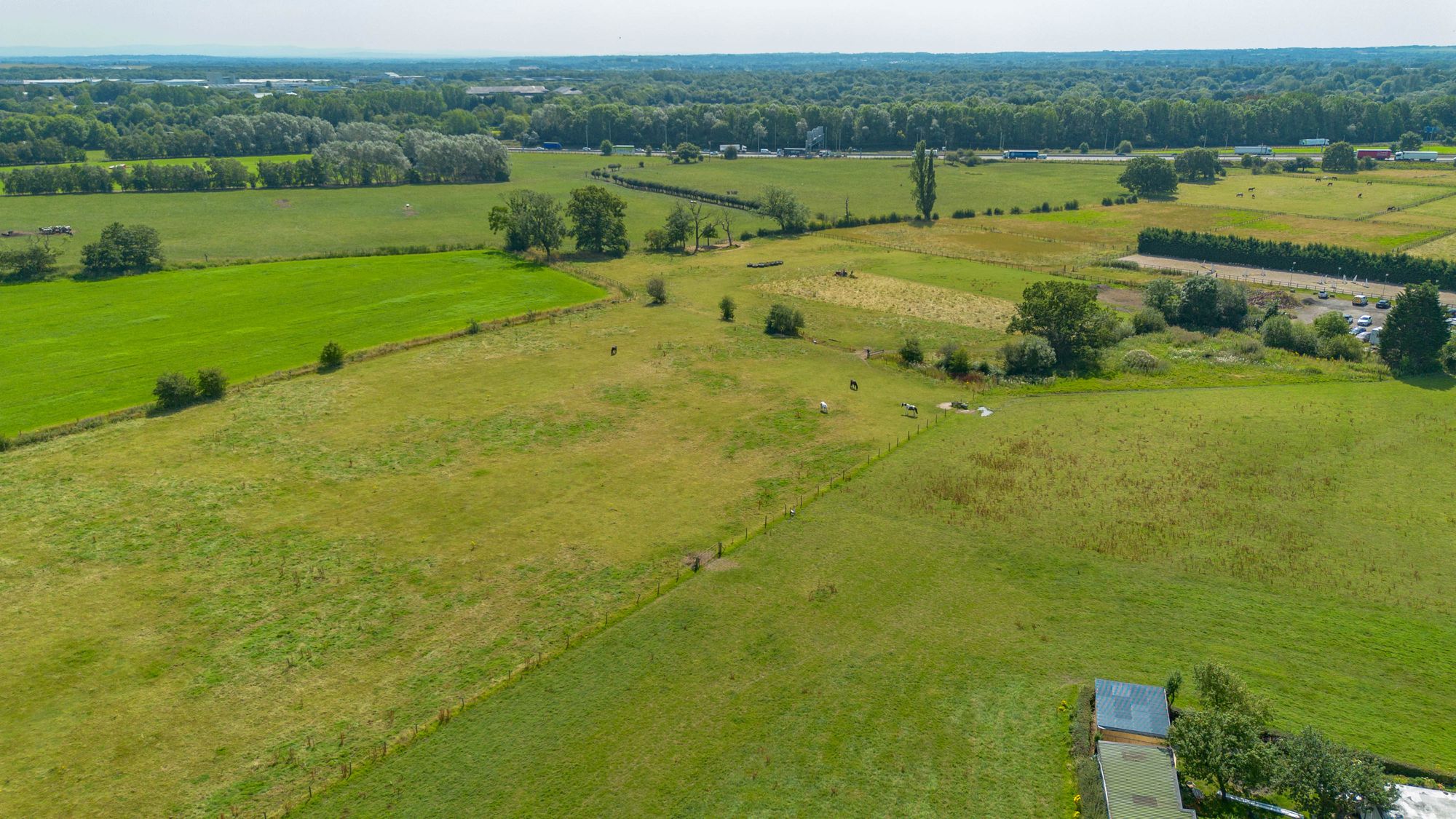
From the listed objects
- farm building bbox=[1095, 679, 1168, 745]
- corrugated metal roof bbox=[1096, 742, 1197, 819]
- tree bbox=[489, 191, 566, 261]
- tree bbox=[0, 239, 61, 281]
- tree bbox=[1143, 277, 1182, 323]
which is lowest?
corrugated metal roof bbox=[1096, 742, 1197, 819]

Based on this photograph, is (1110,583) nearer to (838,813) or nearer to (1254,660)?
(1254,660)

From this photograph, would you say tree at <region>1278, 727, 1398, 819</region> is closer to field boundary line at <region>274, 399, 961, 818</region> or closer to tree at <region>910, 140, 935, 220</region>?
field boundary line at <region>274, 399, 961, 818</region>

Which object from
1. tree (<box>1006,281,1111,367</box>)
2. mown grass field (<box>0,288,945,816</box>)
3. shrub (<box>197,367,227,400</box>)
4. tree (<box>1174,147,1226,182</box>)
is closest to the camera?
mown grass field (<box>0,288,945,816</box>)

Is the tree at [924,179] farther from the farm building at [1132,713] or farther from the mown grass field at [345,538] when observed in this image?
the farm building at [1132,713]

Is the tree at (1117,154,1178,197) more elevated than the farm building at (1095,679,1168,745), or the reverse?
the tree at (1117,154,1178,197)

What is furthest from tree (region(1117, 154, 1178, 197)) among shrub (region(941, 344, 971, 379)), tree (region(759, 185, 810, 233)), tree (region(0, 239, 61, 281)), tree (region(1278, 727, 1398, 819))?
tree (region(0, 239, 61, 281))

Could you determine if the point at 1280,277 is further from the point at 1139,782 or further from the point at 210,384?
the point at 210,384

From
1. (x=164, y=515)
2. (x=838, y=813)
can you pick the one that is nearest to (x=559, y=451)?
(x=164, y=515)
